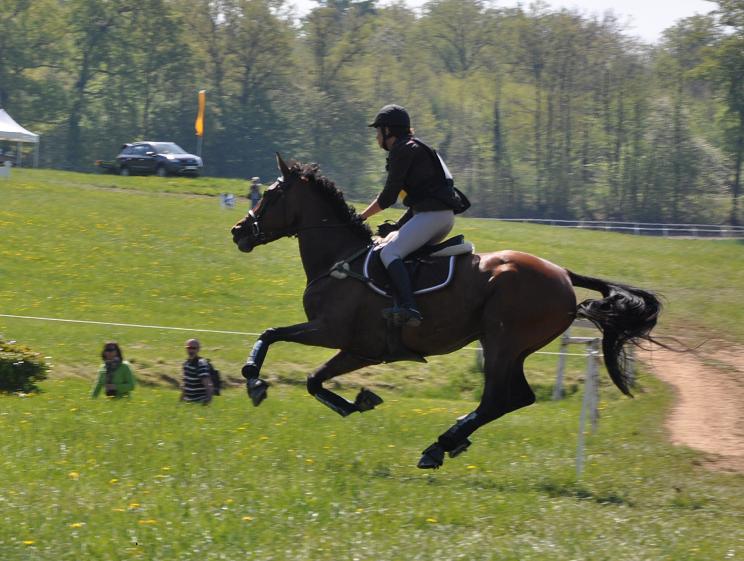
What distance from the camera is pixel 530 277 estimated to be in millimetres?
10859

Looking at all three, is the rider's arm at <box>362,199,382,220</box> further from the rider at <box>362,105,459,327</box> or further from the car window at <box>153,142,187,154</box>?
the car window at <box>153,142,187,154</box>

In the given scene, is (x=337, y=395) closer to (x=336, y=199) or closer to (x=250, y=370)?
(x=250, y=370)

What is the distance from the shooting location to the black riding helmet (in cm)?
1096

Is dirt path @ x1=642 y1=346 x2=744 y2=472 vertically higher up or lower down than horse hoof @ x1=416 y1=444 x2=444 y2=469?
lower down

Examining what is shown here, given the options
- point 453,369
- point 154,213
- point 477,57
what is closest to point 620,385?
point 453,369

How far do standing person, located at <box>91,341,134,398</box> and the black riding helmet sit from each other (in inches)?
257

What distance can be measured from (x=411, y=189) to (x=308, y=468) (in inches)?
114

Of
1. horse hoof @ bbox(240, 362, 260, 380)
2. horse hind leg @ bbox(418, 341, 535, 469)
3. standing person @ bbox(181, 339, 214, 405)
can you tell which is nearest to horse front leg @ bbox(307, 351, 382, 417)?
horse hoof @ bbox(240, 362, 260, 380)

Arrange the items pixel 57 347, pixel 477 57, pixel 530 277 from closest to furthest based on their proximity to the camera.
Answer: pixel 530 277 → pixel 57 347 → pixel 477 57

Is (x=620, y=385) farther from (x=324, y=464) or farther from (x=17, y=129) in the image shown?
(x=17, y=129)

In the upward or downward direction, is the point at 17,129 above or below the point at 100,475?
above

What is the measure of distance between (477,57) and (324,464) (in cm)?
7571

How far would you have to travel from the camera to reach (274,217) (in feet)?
38.2

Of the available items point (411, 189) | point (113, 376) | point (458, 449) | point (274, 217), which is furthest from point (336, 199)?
point (113, 376)
